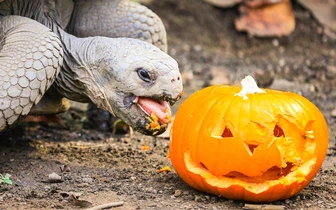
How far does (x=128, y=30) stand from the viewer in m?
4.64

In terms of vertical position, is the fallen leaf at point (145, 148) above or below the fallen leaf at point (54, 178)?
below

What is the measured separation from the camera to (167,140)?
4.78 m

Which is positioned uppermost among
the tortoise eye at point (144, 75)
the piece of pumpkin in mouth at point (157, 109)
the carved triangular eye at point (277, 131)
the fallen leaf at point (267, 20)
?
the tortoise eye at point (144, 75)

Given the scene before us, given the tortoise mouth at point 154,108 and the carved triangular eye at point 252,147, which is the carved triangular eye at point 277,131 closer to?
the carved triangular eye at point 252,147

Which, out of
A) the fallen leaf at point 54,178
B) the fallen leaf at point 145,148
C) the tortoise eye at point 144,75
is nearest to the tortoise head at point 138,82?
the tortoise eye at point 144,75

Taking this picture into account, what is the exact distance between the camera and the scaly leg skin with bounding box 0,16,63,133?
3643 millimetres

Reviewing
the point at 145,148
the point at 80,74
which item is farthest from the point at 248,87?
the point at 145,148

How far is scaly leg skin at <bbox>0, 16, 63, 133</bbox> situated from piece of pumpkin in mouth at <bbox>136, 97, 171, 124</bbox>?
23.2 inches

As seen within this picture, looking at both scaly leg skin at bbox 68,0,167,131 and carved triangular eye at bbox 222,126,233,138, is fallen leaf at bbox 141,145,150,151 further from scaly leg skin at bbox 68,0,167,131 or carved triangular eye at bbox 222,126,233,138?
carved triangular eye at bbox 222,126,233,138

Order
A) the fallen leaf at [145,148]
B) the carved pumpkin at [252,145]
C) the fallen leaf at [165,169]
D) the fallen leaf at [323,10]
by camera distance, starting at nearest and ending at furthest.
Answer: the carved pumpkin at [252,145] < the fallen leaf at [165,169] < the fallen leaf at [145,148] < the fallen leaf at [323,10]

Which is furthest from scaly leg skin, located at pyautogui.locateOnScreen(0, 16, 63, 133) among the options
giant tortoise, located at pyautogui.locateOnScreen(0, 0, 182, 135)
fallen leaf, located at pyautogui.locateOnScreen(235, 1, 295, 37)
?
fallen leaf, located at pyautogui.locateOnScreen(235, 1, 295, 37)

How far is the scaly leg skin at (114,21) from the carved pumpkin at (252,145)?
138cm

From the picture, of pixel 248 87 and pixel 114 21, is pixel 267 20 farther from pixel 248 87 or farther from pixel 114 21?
pixel 248 87

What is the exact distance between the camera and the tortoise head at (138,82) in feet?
11.7
